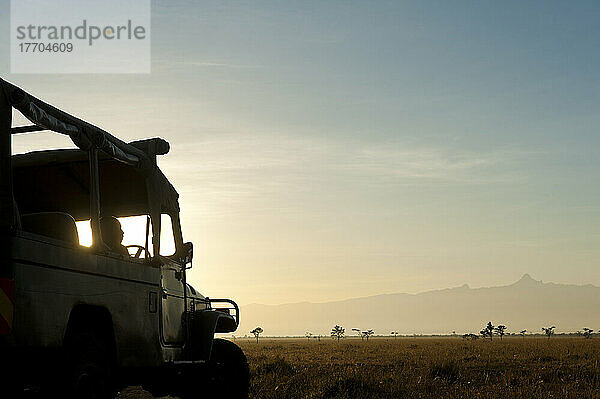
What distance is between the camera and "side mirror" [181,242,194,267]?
9414 mm

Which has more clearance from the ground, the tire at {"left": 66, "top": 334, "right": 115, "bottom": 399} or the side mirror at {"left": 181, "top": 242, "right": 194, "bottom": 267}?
the side mirror at {"left": 181, "top": 242, "right": 194, "bottom": 267}

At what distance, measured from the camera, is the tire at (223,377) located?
10.2 metres

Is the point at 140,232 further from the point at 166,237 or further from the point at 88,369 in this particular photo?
the point at 88,369

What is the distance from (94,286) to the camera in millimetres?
6637

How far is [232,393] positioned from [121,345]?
3.44 metres

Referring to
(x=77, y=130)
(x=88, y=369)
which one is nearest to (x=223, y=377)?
(x=88, y=369)

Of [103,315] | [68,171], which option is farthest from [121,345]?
[68,171]

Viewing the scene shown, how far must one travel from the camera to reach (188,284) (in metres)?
10.1

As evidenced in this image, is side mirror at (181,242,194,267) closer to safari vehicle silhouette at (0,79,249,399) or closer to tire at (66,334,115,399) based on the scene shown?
safari vehicle silhouette at (0,79,249,399)

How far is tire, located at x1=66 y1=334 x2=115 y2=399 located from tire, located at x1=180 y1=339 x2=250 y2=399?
3.17 metres

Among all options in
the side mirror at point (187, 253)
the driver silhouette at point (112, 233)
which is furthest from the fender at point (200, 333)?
the driver silhouette at point (112, 233)

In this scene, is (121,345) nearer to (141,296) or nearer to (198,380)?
(141,296)

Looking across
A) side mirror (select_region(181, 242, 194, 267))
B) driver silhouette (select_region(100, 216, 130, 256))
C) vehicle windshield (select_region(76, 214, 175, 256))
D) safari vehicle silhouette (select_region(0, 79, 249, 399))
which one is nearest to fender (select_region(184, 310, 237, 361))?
safari vehicle silhouette (select_region(0, 79, 249, 399))

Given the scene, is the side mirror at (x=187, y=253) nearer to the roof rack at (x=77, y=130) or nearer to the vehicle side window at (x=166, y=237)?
the vehicle side window at (x=166, y=237)
